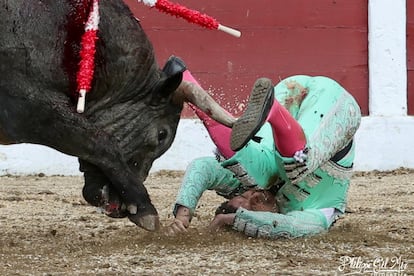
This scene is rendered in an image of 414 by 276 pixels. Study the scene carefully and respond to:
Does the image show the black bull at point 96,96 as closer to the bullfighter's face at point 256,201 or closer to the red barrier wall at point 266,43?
the bullfighter's face at point 256,201

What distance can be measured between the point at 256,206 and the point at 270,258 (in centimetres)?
42

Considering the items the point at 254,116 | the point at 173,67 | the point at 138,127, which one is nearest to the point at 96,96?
the point at 138,127

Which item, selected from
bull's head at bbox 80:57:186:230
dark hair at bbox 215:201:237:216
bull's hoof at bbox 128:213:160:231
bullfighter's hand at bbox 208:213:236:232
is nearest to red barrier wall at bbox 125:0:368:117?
dark hair at bbox 215:201:237:216

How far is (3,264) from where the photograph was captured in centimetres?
274

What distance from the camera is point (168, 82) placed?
292 cm

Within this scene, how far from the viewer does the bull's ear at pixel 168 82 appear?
114 inches

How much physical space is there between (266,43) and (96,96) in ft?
9.28

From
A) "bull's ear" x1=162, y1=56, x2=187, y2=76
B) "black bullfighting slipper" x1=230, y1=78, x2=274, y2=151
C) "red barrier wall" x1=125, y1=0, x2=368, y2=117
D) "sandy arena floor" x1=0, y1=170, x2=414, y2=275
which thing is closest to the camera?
"sandy arena floor" x1=0, y1=170, x2=414, y2=275

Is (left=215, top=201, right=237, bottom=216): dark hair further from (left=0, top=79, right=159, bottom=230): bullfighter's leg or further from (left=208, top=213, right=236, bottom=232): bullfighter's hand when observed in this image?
(left=0, top=79, right=159, bottom=230): bullfighter's leg

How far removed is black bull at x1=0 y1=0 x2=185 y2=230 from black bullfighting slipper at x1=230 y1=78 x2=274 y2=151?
0.72 ft

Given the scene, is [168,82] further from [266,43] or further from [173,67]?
[266,43]

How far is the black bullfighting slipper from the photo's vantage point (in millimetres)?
2750

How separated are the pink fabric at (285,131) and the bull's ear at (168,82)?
0.88 feet

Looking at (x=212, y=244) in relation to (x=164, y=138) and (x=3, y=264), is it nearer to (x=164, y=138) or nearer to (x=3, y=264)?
(x=164, y=138)
